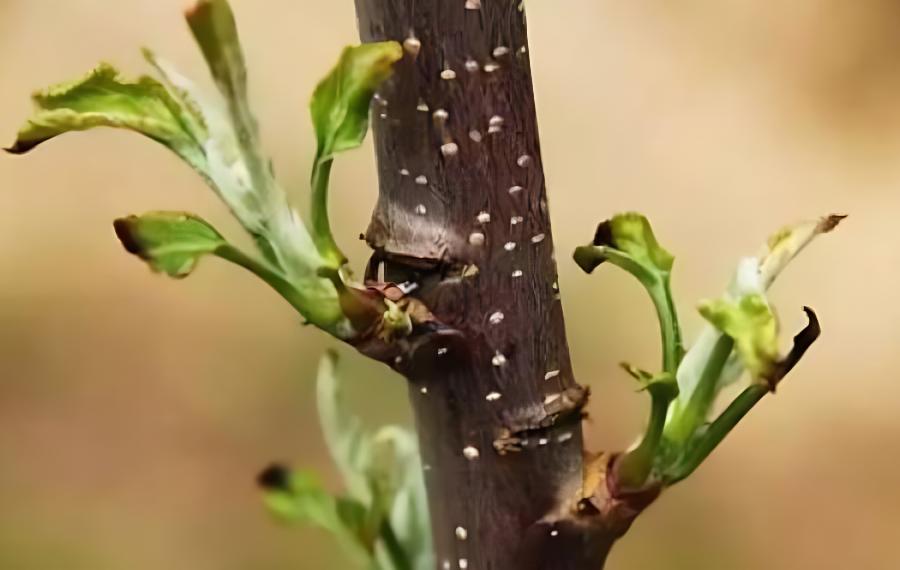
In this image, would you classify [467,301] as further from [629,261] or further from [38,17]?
[38,17]

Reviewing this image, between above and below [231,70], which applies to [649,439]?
below

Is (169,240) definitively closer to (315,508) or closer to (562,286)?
(315,508)

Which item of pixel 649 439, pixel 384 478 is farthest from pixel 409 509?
pixel 649 439

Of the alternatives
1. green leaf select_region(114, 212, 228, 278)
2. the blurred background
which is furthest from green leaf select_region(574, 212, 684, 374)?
the blurred background

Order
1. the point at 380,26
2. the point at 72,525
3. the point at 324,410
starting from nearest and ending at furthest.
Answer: the point at 380,26 < the point at 324,410 < the point at 72,525

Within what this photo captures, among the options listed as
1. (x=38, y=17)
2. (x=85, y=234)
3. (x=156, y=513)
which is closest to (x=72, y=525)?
(x=156, y=513)

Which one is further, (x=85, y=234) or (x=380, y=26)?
(x=85, y=234)
